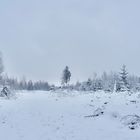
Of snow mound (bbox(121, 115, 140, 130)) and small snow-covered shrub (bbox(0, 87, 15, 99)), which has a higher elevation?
small snow-covered shrub (bbox(0, 87, 15, 99))

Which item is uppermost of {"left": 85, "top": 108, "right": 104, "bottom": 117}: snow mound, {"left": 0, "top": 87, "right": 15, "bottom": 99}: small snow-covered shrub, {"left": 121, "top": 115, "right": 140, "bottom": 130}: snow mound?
{"left": 0, "top": 87, "right": 15, "bottom": 99}: small snow-covered shrub

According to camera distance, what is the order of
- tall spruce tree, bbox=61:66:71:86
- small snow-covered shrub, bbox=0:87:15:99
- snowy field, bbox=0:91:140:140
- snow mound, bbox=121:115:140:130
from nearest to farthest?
snowy field, bbox=0:91:140:140, snow mound, bbox=121:115:140:130, small snow-covered shrub, bbox=0:87:15:99, tall spruce tree, bbox=61:66:71:86

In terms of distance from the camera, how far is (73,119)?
82.7ft

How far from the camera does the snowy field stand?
21.7 m

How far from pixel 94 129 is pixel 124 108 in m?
4.97

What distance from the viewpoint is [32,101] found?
34.5m

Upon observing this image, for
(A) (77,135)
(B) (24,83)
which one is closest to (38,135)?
(A) (77,135)

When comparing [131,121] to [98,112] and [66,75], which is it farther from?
[66,75]

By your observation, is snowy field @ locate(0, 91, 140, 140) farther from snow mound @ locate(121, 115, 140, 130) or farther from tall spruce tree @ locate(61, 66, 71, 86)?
tall spruce tree @ locate(61, 66, 71, 86)

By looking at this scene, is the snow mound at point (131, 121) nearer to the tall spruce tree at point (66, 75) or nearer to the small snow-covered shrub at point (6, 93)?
the small snow-covered shrub at point (6, 93)

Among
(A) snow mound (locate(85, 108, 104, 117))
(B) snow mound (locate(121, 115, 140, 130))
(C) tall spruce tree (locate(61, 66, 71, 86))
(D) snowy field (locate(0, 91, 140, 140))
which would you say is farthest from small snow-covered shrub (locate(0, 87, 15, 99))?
(C) tall spruce tree (locate(61, 66, 71, 86))

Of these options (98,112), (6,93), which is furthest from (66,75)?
(98,112)

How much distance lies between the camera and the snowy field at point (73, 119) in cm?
2166

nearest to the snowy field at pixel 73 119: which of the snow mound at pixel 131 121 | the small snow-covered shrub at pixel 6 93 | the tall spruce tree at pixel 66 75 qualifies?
the snow mound at pixel 131 121
